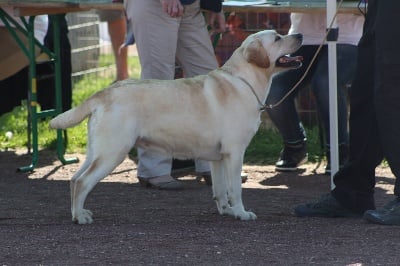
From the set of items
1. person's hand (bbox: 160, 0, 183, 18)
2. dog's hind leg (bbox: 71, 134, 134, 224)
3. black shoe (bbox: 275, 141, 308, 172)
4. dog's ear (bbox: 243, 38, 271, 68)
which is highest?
person's hand (bbox: 160, 0, 183, 18)

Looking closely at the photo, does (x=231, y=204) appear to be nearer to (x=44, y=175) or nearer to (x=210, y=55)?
(x=210, y=55)

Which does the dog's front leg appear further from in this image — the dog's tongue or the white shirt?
the white shirt

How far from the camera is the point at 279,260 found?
4383mm

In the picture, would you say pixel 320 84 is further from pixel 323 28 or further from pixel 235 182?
pixel 235 182

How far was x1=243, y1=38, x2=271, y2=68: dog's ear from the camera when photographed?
5.38 metres

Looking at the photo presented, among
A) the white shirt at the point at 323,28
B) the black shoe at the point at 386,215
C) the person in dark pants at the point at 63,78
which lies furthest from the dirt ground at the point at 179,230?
the person in dark pants at the point at 63,78

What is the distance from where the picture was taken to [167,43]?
626 cm

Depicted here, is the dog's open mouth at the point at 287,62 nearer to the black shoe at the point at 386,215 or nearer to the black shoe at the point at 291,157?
the black shoe at the point at 386,215

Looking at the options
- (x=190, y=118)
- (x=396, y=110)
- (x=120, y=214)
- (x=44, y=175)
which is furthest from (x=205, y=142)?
(x=44, y=175)

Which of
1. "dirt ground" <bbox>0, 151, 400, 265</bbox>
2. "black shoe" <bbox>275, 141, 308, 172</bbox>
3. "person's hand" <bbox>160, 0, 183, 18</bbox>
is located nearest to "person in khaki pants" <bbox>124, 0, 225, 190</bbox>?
"person's hand" <bbox>160, 0, 183, 18</bbox>

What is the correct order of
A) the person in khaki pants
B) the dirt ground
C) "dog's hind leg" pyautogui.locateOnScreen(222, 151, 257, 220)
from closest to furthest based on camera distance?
the dirt ground → "dog's hind leg" pyautogui.locateOnScreen(222, 151, 257, 220) → the person in khaki pants

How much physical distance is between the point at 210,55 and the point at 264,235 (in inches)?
75.1

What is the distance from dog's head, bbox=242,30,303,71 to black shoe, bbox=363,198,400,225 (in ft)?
2.99

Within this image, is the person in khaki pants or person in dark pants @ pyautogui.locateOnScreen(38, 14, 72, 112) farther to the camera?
person in dark pants @ pyautogui.locateOnScreen(38, 14, 72, 112)
